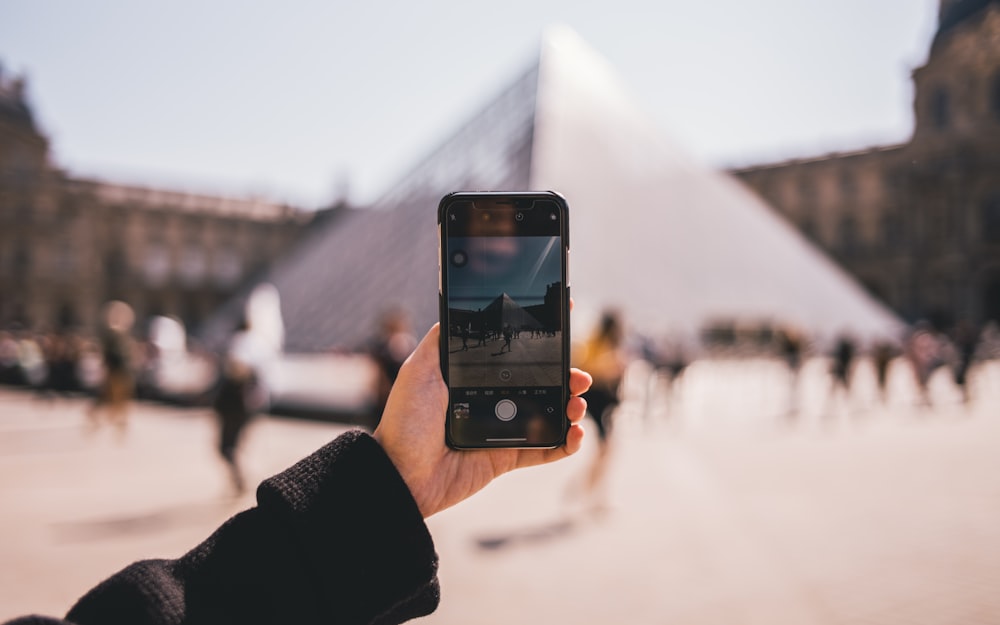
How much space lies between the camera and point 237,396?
493 centimetres

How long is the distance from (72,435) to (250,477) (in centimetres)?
413

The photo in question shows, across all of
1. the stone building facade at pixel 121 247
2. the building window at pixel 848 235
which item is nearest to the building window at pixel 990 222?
the building window at pixel 848 235

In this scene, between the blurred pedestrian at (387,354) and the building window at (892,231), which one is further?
the building window at (892,231)

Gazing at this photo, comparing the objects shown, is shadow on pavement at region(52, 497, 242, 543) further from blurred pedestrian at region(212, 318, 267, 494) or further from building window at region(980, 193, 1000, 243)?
building window at region(980, 193, 1000, 243)

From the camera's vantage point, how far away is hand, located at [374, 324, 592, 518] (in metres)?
0.86

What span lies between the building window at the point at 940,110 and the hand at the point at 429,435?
39.5 feet

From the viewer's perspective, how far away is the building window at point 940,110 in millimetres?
13071

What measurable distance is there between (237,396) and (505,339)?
4427 millimetres

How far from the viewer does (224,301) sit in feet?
157

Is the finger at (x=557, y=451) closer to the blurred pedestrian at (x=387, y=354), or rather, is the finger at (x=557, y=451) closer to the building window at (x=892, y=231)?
the blurred pedestrian at (x=387, y=354)

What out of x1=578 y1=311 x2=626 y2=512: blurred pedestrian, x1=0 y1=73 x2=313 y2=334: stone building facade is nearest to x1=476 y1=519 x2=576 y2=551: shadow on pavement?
x1=578 y1=311 x2=626 y2=512: blurred pedestrian

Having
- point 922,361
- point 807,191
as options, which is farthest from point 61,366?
point 807,191

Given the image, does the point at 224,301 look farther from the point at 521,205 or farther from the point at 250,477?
the point at 521,205

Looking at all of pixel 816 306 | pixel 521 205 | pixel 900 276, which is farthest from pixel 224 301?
pixel 521 205
